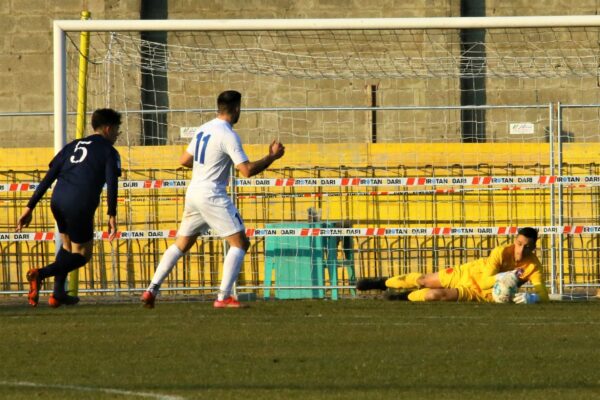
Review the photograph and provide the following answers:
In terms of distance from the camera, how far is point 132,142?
2650 centimetres

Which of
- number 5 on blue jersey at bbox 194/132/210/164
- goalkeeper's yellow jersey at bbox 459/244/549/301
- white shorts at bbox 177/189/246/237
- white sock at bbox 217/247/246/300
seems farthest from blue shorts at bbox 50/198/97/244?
goalkeeper's yellow jersey at bbox 459/244/549/301

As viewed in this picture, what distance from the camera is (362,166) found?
19969mm

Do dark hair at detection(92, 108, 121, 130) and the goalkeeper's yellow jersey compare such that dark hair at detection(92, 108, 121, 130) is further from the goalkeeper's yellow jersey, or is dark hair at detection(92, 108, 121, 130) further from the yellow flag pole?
the goalkeeper's yellow jersey

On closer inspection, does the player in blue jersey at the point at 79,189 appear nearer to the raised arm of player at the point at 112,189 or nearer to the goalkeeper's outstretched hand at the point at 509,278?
the raised arm of player at the point at 112,189

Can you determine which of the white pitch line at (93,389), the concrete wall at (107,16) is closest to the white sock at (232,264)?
the white pitch line at (93,389)

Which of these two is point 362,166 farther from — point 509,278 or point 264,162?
point 264,162

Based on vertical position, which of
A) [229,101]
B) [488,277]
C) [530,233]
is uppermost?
[229,101]

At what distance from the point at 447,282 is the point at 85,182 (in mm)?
4143

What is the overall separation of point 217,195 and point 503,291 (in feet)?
11.1

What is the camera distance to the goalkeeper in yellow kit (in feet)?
47.3

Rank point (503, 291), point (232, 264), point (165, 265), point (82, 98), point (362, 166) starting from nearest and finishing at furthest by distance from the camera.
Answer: point (232, 264) < point (165, 265) < point (503, 291) < point (82, 98) < point (362, 166)

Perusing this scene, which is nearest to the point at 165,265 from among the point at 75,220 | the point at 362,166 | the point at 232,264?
the point at 232,264

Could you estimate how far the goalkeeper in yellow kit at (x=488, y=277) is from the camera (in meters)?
14.4

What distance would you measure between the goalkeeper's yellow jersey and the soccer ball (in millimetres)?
165
